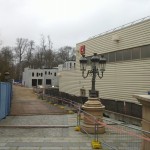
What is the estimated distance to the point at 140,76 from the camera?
25406mm

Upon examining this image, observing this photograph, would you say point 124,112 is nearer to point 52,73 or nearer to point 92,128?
point 92,128

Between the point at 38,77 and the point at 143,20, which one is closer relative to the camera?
the point at 143,20

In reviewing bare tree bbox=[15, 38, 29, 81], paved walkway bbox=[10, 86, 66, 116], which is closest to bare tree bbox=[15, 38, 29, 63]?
bare tree bbox=[15, 38, 29, 81]

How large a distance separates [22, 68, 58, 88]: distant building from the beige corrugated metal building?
2378 inches

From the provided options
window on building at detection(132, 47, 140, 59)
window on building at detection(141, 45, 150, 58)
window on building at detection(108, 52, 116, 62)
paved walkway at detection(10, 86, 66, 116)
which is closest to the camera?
window on building at detection(141, 45, 150, 58)

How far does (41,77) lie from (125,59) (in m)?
72.7

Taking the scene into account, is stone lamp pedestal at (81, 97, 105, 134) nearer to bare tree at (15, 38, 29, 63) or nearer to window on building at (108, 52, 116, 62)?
window on building at (108, 52, 116, 62)

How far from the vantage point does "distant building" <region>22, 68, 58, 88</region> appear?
95125 millimetres

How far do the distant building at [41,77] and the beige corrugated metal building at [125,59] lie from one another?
60395mm

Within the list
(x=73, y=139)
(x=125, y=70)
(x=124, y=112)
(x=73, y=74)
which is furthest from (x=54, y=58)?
(x=73, y=139)

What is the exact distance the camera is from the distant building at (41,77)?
9512 centimetres

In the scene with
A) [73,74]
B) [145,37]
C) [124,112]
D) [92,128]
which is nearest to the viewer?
[92,128]

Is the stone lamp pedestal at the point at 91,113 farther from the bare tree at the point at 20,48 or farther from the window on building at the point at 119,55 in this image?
the bare tree at the point at 20,48

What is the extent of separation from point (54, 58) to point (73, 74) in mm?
74550
